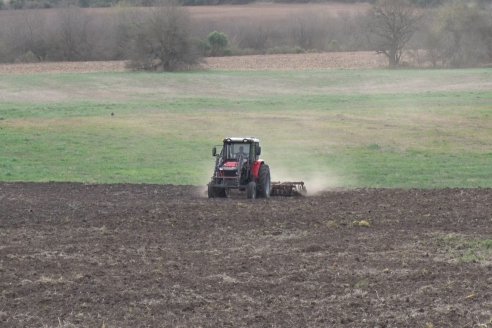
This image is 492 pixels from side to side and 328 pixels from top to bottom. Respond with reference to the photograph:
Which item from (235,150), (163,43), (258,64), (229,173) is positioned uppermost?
(235,150)

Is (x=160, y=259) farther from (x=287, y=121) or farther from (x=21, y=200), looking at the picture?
(x=287, y=121)

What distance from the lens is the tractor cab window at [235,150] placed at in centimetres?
2616

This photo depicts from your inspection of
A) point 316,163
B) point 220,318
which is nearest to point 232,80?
point 316,163

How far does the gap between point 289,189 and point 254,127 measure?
18827 mm

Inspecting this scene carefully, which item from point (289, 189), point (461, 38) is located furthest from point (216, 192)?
point (461, 38)

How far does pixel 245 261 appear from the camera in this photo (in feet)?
56.7

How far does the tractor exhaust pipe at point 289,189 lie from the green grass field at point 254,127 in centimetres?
289

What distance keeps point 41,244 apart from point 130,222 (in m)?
2.98

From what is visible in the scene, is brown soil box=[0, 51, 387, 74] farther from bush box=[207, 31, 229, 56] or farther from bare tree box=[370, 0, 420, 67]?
bush box=[207, 31, 229, 56]

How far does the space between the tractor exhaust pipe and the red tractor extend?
539mm

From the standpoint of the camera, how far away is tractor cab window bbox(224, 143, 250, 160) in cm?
A: 2616

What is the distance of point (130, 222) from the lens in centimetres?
2173

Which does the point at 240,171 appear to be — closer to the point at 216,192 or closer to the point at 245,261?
the point at 216,192

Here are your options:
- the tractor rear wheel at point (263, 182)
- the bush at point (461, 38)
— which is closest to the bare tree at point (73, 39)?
the bush at point (461, 38)
